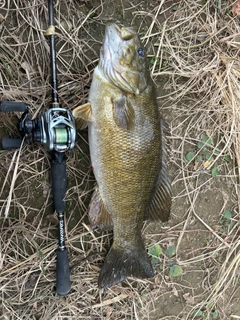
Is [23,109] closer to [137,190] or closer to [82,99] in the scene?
[82,99]

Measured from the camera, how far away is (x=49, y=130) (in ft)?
6.79

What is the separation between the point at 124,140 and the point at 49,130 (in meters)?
0.44

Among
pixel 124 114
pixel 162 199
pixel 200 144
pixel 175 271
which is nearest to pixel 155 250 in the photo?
pixel 175 271

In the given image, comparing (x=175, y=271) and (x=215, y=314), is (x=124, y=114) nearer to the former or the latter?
(x=175, y=271)

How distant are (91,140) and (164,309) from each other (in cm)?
149

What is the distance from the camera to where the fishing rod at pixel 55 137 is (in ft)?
6.78

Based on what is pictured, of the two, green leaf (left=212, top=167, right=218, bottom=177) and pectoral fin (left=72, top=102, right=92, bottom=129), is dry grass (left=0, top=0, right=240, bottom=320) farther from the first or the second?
pectoral fin (left=72, top=102, right=92, bottom=129)

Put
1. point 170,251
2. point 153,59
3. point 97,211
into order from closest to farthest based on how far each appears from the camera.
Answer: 1. point 97,211
2. point 153,59
3. point 170,251

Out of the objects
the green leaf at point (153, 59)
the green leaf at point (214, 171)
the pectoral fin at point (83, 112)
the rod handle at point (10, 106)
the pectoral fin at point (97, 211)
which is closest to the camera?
the rod handle at point (10, 106)

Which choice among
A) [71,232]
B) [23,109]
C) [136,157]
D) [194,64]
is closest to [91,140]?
[136,157]

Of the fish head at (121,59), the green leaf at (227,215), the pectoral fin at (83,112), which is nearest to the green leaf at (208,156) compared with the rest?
the green leaf at (227,215)

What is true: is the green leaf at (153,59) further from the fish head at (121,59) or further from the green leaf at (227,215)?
the green leaf at (227,215)

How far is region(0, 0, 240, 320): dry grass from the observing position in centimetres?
233

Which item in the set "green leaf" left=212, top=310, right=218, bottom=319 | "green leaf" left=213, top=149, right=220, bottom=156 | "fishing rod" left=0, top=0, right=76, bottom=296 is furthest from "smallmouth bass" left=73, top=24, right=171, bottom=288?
"green leaf" left=212, top=310, right=218, bottom=319
